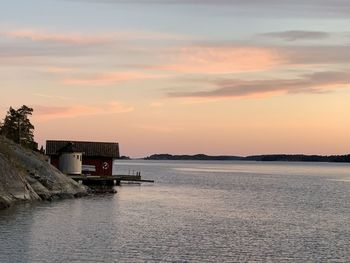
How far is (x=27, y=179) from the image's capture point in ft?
240

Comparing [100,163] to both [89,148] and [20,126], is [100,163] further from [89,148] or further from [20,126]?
[20,126]

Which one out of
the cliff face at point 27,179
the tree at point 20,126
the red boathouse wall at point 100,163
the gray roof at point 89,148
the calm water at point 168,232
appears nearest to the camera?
the calm water at point 168,232

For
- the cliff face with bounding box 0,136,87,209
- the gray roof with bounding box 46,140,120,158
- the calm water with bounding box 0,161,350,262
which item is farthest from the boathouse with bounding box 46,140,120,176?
the calm water with bounding box 0,161,350,262

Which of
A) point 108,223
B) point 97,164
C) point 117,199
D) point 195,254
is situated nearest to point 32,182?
point 117,199

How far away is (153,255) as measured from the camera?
39.1 m

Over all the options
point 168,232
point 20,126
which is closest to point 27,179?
point 168,232

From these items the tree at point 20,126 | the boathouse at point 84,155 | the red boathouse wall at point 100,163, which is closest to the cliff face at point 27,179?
the boathouse at point 84,155

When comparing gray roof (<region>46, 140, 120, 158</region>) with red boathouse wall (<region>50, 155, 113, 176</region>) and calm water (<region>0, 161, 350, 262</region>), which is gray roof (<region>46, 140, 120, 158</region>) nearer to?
red boathouse wall (<region>50, 155, 113, 176</region>)

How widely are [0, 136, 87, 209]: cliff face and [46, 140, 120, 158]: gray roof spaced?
19.9 metres

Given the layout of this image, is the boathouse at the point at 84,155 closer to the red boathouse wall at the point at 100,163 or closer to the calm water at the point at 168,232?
the red boathouse wall at the point at 100,163

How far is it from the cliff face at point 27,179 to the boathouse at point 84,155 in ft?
53.9

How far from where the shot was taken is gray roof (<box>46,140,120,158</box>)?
10194 cm

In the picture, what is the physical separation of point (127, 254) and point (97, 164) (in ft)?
220

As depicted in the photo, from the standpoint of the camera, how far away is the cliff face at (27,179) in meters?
65.0
